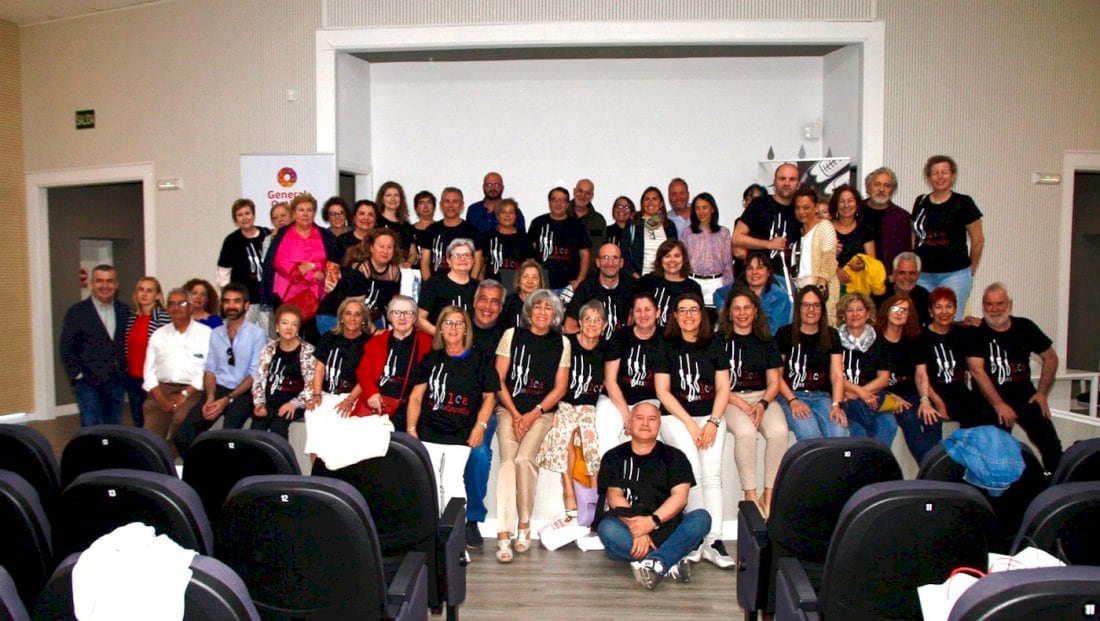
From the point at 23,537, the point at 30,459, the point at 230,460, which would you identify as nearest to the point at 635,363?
the point at 230,460

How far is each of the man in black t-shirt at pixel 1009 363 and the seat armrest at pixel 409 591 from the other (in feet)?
11.8

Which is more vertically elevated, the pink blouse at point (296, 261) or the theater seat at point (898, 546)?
the pink blouse at point (296, 261)

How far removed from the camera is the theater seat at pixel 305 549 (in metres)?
1.93

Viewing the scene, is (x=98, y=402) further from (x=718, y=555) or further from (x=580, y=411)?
(x=718, y=555)

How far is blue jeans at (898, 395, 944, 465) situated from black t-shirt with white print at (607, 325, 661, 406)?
1.47 m

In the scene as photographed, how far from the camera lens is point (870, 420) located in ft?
14.4

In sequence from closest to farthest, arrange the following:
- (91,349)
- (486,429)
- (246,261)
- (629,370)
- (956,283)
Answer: (486,429)
(629,370)
(956,283)
(91,349)
(246,261)

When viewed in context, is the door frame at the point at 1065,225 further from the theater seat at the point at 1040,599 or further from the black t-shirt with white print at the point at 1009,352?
the theater seat at the point at 1040,599

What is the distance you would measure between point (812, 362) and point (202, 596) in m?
3.73

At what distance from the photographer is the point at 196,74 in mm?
7312

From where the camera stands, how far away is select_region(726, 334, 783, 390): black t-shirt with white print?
14.2 ft

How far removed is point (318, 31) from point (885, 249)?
16.9 feet

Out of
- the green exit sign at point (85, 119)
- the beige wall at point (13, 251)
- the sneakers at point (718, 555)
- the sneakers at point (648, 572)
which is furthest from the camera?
the beige wall at point (13, 251)

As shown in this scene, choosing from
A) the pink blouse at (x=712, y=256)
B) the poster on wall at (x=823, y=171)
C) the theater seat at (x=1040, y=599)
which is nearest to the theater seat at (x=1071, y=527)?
the theater seat at (x=1040, y=599)
